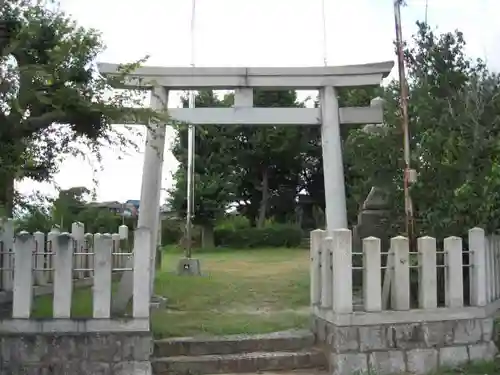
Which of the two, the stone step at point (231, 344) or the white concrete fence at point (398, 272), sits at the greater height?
the white concrete fence at point (398, 272)

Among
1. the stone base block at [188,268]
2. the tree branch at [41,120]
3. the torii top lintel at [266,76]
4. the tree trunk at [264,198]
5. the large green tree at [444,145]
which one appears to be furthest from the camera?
the tree trunk at [264,198]

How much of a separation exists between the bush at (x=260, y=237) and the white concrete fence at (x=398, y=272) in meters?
18.6

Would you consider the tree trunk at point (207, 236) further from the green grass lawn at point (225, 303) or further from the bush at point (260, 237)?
the green grass lawn at point (225, 303)

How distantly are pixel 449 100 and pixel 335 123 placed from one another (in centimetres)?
183

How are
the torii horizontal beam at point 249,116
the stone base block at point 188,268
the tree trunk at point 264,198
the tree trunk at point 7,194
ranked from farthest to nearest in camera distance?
the tree trunk at point 264,198 → the stone base block at point 188,268 → the torii horizontal beam at point 249,116 → the tree trunk at point 7,194

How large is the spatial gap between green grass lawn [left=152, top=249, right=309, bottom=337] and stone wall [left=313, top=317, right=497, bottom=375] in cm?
117

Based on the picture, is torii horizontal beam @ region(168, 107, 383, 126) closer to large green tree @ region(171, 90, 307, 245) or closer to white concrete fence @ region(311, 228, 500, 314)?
white concrete fence @ region(311, 228, 500, 314)

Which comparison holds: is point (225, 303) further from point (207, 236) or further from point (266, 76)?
point (207, 236)

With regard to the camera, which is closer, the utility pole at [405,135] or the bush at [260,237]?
the utility pole at [405,135]

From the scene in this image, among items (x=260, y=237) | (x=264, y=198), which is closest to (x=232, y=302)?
(x=260, y=237)

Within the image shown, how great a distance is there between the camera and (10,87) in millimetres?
5441

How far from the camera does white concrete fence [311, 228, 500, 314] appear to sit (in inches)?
259

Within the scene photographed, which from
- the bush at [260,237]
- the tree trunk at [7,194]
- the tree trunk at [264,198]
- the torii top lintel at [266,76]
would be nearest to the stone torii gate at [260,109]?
the torii top lintel at [266,76]

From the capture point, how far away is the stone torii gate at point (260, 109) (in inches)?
362
